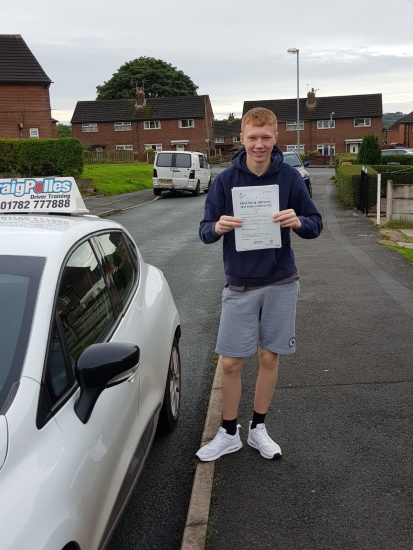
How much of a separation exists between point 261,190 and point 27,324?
1.45 metres

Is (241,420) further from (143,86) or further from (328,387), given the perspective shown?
(143,86)

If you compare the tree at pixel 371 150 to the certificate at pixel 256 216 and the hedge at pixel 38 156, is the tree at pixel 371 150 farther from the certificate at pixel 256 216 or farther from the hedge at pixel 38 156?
the certificate at pixel 256 216

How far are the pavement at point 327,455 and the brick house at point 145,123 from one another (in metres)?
64.6

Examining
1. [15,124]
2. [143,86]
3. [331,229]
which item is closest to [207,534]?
[331,229]

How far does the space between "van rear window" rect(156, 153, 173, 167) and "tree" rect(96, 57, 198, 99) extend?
52897mm

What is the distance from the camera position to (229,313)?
11.8ft

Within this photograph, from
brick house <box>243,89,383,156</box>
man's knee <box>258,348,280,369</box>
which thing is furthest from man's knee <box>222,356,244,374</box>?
brick house <box>243,89,383,156</box>

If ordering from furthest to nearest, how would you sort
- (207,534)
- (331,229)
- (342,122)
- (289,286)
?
(342,122)
(331,229)
(289,286)
(207,534)

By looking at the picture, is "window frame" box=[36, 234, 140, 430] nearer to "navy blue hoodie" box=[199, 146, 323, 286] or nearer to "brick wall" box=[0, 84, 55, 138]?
"navy blue hoodie" box=[199, 146, 323, 286]

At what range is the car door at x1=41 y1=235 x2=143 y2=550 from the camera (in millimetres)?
2205

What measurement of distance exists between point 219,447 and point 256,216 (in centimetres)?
140

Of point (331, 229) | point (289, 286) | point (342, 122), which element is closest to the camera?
point (289, 286)

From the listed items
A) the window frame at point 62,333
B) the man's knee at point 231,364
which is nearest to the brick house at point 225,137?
the window frame at point 62,333

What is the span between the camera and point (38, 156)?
26.0 m
